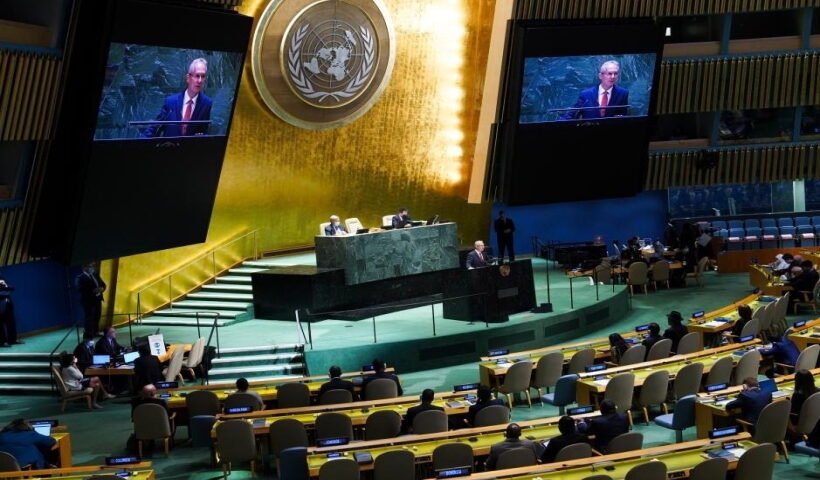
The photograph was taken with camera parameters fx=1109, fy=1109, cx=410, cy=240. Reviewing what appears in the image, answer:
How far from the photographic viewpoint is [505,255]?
28.7m

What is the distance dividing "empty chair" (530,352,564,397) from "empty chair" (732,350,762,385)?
252 centimetres

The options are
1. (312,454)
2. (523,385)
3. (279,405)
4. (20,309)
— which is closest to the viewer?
(312,454)

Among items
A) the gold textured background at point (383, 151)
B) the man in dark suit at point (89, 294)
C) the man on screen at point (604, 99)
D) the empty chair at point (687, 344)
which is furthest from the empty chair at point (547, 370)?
the gold textured background at point (383, 151)

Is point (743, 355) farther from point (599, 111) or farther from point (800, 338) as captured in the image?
point (599, 111)

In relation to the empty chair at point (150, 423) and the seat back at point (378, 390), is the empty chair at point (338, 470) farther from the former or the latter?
the seat back at point (378, 390)

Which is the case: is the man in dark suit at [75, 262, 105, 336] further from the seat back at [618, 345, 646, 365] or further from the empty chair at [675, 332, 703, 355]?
the empty chair at [675, 332, 703, 355]

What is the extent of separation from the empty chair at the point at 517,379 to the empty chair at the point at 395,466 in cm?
482

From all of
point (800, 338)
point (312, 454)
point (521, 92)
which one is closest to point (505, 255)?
point (521, 92)

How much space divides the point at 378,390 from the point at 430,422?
2.47 m

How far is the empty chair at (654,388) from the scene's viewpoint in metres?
14.0

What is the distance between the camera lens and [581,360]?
15.9 m

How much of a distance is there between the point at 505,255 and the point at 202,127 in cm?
1121

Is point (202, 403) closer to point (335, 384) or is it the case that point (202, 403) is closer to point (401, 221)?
point (335, 384)

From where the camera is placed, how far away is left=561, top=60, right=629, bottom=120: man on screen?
24359 millimetres
